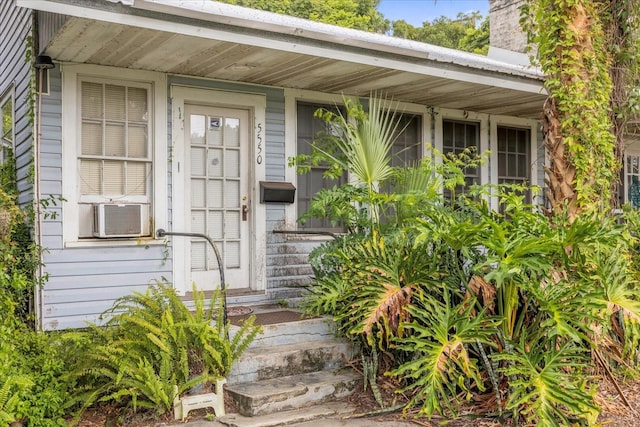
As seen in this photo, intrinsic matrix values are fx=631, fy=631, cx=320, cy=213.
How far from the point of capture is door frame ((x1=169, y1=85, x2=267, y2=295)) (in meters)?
6.13

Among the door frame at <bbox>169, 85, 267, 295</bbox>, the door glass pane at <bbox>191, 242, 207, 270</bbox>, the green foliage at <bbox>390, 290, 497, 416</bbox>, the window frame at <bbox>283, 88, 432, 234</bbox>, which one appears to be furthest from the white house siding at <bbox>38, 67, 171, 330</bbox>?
the green foliage at <bbox>390, 290, 497, 416</bbox>

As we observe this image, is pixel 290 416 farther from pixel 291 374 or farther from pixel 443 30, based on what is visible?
pixel 443 30

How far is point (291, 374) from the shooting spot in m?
4.98

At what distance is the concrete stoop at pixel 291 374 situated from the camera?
14.6ft

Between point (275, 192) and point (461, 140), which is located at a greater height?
point (461, 140)

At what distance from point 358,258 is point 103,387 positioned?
211cm

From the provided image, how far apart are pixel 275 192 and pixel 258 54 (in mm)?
1565

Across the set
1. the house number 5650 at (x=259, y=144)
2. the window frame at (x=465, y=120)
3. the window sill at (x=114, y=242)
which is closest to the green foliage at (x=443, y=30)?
the window frame at (x=465, y=120)

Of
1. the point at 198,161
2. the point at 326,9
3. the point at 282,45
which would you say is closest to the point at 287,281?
the point at 198,161

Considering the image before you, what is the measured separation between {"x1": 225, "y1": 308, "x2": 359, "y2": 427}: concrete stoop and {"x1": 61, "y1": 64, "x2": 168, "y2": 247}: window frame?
1621 mm

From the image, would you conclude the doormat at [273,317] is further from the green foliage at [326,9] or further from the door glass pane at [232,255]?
the green foliage at [326,9]

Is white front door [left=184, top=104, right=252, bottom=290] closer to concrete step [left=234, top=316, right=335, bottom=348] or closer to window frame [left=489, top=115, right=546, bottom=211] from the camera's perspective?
concrete step [left=234, top=316, right=335, bottom=348]

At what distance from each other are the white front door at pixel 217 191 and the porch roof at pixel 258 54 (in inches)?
18.7

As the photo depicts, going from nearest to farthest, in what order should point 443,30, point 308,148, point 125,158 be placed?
point 125,158
point 308,148
point 443,30
